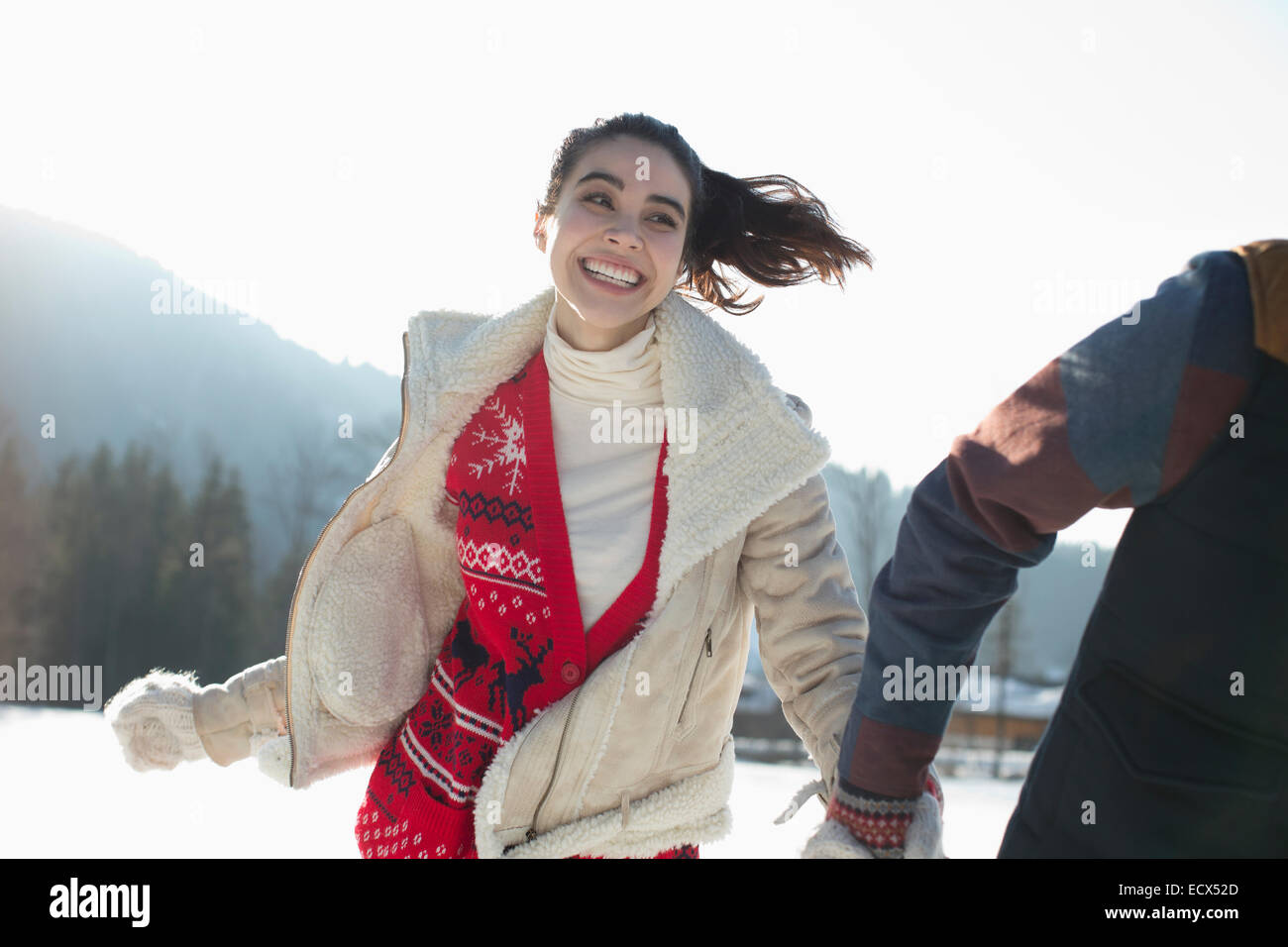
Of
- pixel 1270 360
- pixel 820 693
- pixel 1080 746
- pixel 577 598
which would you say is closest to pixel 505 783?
pixel 577 598

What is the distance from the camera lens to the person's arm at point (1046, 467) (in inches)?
36.2

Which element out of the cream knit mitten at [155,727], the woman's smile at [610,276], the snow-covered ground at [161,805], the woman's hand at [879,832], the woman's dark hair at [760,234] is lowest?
the snow-covered ground at [161,805]

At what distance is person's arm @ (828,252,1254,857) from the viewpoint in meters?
0.92

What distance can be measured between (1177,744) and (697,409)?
1001mm

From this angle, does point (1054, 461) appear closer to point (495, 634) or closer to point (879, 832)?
point (879, 832)

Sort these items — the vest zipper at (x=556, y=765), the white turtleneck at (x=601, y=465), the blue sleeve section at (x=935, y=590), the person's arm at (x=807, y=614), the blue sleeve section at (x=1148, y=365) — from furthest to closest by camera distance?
the white turtleneck at (x=601, y=465) < the vest zipper at (x=556, y=765) < the person's arm at (x=807, y=614) < the blue sleeve section at (x=935, y=590) < the blue sleeve section at (x=1148, y=365)

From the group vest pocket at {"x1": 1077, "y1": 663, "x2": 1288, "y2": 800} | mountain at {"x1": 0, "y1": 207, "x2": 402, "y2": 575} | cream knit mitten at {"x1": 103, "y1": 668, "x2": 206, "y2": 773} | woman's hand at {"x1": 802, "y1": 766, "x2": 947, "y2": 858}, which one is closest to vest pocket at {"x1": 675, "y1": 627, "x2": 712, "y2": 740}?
woman's hand at {"x1": 802, "y1": 766, "x2": 947, "y2": 858}

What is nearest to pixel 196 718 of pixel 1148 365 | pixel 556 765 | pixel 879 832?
pixel 556 765

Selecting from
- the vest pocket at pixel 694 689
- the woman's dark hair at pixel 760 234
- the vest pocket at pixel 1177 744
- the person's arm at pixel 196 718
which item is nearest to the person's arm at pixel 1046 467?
the vest pocket at pixel 1177 744

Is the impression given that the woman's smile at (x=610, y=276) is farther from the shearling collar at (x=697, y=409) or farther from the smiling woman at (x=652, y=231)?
the shearling collar at (x=697, y=409)

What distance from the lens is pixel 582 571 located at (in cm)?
178

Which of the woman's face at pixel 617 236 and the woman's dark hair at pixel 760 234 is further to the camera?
the woman's dark hair at pixel 760 234
